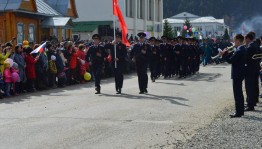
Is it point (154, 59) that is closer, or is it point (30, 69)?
point (30, 69)

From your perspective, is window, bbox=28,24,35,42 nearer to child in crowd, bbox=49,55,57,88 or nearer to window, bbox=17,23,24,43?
window, bbox=17,23,24,43

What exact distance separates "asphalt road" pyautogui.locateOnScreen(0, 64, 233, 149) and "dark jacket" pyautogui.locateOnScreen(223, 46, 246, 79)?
3.82 feet

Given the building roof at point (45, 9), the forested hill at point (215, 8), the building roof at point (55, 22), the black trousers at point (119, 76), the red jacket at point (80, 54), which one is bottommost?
the black trousers at point (119, 76)

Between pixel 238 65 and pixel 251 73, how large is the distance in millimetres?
891

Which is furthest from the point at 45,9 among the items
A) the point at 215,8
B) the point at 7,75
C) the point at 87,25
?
the point at 215,8

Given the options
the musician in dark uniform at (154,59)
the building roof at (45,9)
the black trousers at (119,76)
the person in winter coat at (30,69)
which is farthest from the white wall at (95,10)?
the black trousers at (119,76)

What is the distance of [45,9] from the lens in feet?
107

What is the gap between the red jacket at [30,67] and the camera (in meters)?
17.4

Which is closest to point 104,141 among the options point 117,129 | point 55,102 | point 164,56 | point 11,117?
point 117,129

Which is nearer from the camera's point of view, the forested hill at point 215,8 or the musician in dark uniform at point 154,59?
the musician in dark uniform at point 154,59

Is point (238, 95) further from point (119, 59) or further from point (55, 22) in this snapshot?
point (55, 22)

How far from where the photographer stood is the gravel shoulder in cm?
769

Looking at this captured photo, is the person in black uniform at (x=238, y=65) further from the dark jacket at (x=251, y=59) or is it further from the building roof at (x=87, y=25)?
the building roof at (x=87, y=25)

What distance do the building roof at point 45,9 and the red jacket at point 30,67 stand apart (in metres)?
13.7
